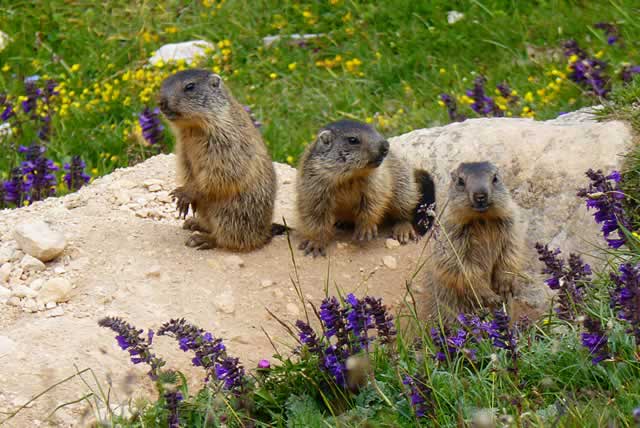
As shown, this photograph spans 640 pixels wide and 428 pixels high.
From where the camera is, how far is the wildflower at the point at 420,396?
12.1ft

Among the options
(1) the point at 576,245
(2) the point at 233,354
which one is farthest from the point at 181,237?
(1) the point at 576,245

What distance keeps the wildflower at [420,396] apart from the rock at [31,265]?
2.96m

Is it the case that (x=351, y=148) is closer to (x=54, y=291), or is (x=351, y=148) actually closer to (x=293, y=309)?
(x=293, y=309)

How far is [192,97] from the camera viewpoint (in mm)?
6258

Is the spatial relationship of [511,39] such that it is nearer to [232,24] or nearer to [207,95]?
[232,24]

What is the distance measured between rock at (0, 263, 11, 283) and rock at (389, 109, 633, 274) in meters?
2.83

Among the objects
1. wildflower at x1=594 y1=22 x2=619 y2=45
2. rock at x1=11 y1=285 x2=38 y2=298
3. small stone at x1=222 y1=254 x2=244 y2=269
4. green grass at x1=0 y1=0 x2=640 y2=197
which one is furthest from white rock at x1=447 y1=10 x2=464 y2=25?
rock at x1=11 y1=285 x2=38 y2=298

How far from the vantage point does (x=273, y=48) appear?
32.4 ft

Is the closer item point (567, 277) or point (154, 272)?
point (567, 277)

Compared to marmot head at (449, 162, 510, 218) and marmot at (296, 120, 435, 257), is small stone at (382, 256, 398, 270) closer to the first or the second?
marmot at (296, 120, 435, 257)

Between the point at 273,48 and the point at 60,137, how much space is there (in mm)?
2399

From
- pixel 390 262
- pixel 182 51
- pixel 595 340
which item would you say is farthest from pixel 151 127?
pixel 595 340

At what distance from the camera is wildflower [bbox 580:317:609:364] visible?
3.58 metres

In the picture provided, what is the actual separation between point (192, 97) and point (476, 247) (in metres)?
2.03
